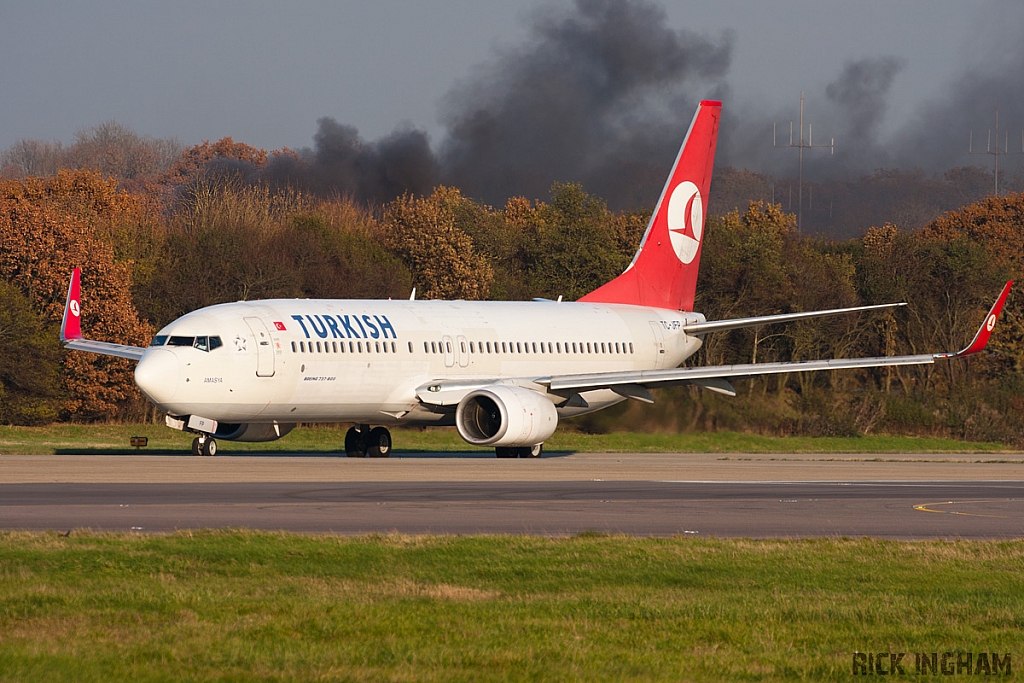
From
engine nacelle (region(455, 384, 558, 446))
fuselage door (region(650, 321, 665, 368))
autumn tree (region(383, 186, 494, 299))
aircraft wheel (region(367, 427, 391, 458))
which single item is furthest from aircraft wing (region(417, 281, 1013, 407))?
autumn tree (region(383, 186, 494, 299))

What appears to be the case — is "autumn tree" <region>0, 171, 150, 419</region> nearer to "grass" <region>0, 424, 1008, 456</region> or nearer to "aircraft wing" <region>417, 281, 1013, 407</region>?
"grass" <region>0, 424, 1008, 456</region>

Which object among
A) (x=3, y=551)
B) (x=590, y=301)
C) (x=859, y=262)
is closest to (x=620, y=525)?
(x=3, y=551)

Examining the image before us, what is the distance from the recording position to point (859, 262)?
80.6 meters

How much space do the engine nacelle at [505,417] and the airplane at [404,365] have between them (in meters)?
0.04

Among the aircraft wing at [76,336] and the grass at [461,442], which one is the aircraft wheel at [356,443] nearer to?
the grass at [461,442]

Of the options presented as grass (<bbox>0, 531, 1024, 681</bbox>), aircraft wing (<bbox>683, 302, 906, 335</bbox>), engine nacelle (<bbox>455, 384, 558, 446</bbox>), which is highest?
aircraft wing (<bbox>683, 302, 906, 335</bbox>)

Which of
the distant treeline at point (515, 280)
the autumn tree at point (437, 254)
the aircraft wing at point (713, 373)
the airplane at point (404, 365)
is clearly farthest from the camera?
the autumn tree at point (437, 254)

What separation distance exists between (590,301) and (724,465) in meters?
13.7

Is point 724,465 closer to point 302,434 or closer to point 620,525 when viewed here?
point 620,525

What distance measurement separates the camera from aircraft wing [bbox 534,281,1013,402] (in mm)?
37000

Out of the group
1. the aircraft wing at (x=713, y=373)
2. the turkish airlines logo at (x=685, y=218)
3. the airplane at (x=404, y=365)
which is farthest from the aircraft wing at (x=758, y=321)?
the turkish airlines logo at (x=685, y=218)

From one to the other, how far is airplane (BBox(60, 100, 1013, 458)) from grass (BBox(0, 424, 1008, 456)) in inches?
111

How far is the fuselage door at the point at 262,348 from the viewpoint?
115 ft

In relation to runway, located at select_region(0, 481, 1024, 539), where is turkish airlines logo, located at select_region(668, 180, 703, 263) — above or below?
above
